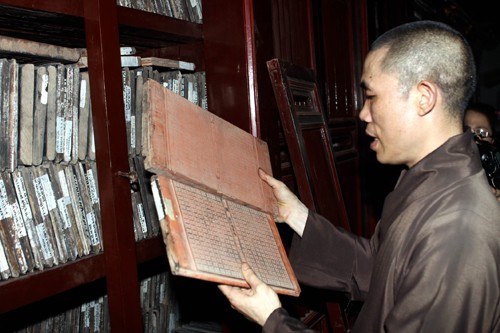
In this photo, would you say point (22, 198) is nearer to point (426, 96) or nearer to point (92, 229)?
point (92, 229)

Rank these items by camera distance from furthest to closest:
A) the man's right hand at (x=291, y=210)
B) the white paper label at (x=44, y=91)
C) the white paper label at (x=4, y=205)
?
the man's right hand at (x=291, y=210), the white paper label at (x=44, y=91), the white paper label at (x=4, y=205)

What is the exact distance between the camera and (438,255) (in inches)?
41.0

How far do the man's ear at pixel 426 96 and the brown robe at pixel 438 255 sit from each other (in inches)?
4.1

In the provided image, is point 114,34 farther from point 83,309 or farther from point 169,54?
A: point 83,309

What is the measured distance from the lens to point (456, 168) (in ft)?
3.92

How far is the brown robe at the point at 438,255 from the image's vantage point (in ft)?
3.34

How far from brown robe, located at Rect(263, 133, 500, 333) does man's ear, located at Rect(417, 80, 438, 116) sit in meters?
0.10

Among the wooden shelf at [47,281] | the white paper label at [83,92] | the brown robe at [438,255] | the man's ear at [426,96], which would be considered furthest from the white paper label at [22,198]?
the man's ear at [426,96]

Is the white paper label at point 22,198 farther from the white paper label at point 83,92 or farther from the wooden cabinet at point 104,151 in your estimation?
the white paper label at point 83,92

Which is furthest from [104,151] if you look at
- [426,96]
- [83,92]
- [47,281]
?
[426,96]

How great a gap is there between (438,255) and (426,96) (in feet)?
1.38

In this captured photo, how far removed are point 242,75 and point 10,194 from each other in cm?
92

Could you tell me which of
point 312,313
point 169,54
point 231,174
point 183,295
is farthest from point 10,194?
point 312,313

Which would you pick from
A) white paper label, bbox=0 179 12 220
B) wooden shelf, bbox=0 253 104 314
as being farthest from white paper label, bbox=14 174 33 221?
wooden shelf, bbox=0 253 104 314
